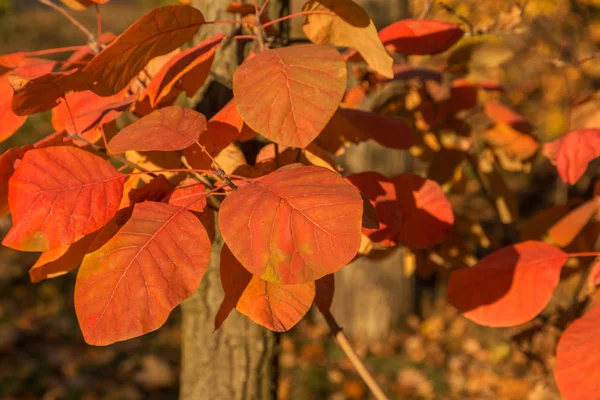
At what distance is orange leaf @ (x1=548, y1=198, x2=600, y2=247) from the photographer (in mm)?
1032

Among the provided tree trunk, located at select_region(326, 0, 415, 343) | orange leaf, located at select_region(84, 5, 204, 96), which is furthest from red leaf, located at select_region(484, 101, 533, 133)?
tree trunk, located at select_region(326, 0, 415, 343)

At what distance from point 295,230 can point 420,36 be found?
16.4 inches

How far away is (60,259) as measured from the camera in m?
0.74

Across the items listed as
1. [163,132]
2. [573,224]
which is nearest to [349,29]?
[163,132]

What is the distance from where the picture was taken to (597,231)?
1.11 metres

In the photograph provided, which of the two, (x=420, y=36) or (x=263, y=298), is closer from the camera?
(x=263, y=298)

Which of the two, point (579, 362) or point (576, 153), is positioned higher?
point (576, 153)

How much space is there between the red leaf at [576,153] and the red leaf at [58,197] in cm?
59

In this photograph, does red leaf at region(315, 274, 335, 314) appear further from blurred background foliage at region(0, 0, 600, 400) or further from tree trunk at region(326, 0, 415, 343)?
tree trunk at region(326, 0, 415, 343)

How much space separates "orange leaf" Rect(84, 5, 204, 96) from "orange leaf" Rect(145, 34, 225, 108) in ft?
0.09

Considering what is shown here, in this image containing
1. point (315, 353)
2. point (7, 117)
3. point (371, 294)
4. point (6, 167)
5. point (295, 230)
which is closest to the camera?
point (295, 230)

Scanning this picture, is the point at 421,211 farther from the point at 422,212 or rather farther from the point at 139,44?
the point at 139,44

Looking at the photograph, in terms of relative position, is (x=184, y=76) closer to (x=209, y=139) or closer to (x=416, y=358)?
(x=209, y=139)

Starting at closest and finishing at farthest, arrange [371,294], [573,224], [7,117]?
[7,117] < [573,224] < [371,294]
